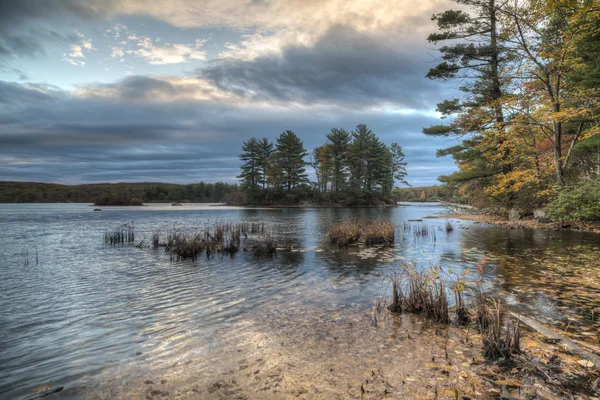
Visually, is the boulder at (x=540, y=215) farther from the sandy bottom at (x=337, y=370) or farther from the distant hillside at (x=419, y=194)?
the distant hillside at (x=419, y=194)

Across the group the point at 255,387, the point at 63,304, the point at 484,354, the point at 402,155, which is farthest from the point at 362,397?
the point at 402,155

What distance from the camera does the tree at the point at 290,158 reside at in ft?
238

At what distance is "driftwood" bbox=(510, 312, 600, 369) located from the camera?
12.2ft

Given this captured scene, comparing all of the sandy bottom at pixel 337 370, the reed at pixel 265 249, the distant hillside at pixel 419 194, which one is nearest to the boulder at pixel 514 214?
the reed at pixel 265 249

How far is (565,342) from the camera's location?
167 inches

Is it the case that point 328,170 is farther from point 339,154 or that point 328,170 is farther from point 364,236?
point 364,236

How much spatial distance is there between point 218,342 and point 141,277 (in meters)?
6.25

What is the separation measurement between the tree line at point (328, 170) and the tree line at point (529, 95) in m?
42.9

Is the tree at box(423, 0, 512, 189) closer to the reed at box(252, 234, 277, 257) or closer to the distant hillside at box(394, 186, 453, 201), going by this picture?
the reed at box(252, 234, 277, 257)

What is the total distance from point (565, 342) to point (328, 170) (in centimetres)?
7380

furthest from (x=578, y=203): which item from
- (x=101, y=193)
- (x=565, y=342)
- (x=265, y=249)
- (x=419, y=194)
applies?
(x=419, y=194)

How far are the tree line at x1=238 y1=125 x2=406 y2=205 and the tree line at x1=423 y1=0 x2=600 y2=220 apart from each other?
42.9m

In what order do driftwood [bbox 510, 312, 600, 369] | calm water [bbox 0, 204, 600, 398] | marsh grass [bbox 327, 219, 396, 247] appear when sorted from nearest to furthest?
1. driftwood [bbox 510, 312, 600, 369]
2. calm water [bbox 0, 204, 600, 398]
3. marsh grass [bbox 327, 219, 396, 247]

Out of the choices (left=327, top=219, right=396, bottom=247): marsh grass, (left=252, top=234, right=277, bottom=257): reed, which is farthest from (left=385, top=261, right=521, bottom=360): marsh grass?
(left=327, top=219, right=396, bottom=247): marsh grass
